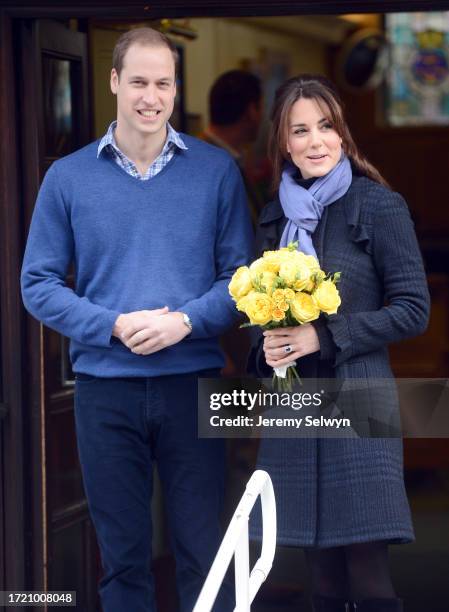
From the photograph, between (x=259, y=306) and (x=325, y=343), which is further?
(x=325, y=343)

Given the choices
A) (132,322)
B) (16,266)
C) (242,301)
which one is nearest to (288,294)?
(242,301)

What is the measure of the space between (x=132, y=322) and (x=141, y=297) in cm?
12

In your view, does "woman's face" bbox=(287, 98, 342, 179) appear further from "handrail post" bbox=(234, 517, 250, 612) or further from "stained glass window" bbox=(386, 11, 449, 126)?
"stained glass window" bbox=(386, 11, 449, 126)

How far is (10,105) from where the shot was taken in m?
4.38

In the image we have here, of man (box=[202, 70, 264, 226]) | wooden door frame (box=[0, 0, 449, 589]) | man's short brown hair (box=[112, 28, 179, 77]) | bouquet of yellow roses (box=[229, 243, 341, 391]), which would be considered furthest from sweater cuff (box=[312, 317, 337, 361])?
man (box=[202, 70, 264, 226])

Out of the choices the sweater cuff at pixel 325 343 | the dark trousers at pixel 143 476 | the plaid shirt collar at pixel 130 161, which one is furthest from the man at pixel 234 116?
the sweater cuff at pixel 325 343

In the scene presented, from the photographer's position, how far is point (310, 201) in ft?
12.3

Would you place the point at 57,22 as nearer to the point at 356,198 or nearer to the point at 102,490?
the point at 356,198

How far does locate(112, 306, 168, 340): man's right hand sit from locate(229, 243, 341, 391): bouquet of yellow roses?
307mm

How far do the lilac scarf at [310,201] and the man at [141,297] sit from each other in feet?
0.75

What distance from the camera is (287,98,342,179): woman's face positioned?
377 centimetres

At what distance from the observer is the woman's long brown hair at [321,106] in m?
3.78

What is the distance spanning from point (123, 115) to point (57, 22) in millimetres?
787

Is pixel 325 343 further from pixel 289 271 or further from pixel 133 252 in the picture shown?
pixel 133 252
